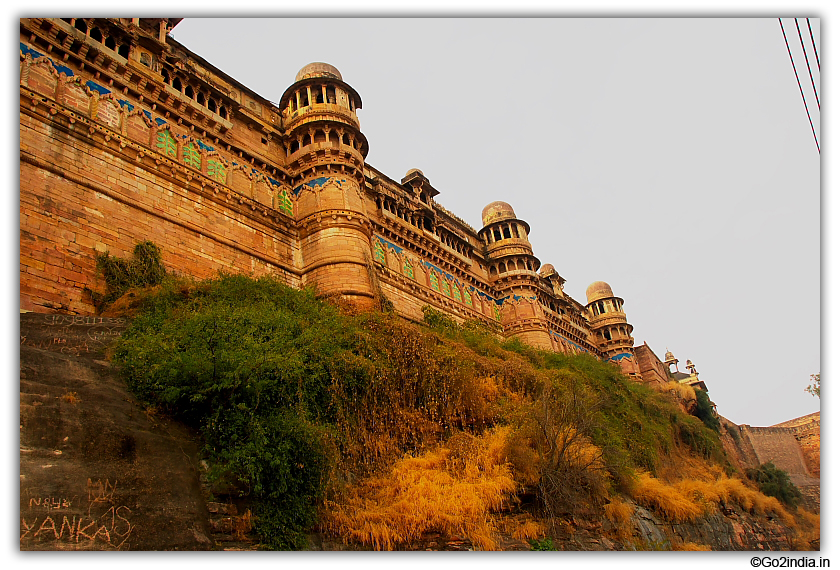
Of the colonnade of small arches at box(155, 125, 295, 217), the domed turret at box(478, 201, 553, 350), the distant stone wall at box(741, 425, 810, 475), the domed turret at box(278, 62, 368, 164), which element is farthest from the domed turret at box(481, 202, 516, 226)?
the distant stone wall at box(741, 425, 810, 475)

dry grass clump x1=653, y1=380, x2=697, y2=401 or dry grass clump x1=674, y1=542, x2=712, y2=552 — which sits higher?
dry grass clump x1=653, y1=380, x2=697, y2=401

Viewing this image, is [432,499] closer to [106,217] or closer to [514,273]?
[106,217]

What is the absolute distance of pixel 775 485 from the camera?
2839cm

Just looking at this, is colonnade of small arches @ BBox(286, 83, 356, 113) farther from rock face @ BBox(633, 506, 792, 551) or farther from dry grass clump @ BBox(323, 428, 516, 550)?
rock face @ BBox(633, 506, 792, 551)

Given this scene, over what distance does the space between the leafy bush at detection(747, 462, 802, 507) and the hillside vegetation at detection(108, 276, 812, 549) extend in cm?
1573

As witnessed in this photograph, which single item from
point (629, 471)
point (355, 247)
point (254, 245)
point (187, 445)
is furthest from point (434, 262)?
point (187, 445)

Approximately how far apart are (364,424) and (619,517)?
5242 mm

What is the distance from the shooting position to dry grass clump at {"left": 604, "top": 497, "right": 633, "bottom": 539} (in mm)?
10969

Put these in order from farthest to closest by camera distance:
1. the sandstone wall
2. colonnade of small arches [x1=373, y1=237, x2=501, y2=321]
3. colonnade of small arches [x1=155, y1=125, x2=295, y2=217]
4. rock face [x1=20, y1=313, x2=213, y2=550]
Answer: colonnade of small arches [x1=373, y1=237, x2=501, y2=321], colonnade of small arches [x1=155, y1=125, x2=295, y2=217], the sandstone wall, rock face [x1=20, y1=313, x2=213, y2=550]

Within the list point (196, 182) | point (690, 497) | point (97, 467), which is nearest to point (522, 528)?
point (97, 467)

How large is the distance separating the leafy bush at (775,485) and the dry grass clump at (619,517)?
2038cm

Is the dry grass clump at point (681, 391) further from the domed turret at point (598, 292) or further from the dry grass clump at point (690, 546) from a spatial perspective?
the dry grass clump at point (690, 546)

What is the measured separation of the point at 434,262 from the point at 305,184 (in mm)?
8017

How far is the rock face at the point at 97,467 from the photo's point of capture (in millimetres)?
5477
